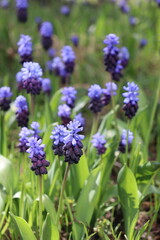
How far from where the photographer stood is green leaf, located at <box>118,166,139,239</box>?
11.1 ft

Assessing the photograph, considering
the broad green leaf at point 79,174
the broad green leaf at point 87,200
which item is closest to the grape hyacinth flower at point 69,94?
the broad green leaf at point 79,174

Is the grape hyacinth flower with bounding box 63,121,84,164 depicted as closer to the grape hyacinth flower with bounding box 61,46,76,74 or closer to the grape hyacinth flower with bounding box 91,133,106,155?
the grape hyacinth flower with bounding box 91,133,106,155

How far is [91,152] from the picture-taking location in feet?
13.1

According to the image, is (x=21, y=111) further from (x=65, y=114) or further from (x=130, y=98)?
(x=130, y=98)

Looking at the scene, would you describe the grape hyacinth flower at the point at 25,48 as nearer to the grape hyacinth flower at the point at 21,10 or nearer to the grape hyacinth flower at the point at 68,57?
the grape hyacinth flower at the point at 68,57

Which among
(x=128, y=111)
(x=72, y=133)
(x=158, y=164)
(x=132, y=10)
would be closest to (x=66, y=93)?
(x=128, y=111)

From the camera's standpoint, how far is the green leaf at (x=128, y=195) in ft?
11.1

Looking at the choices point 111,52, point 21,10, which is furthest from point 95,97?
point 21,10

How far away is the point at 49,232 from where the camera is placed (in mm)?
A: 2945

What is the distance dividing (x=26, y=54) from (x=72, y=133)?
170cm

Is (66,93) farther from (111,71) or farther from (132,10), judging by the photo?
(132,10)

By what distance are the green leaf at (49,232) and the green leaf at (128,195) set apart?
70 cm

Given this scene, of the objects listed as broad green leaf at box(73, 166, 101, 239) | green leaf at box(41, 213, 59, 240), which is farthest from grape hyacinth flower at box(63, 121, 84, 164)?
broad green leaf at box(73, 166, 101, 239)

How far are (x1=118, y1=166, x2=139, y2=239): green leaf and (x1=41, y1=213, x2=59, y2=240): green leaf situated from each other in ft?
2.29
